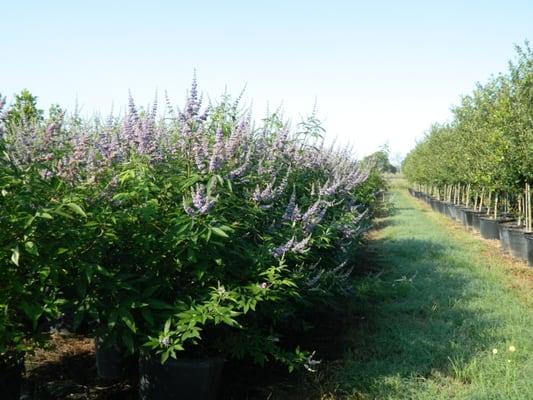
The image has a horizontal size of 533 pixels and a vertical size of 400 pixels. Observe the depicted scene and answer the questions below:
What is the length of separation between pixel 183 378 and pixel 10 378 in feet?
3.81

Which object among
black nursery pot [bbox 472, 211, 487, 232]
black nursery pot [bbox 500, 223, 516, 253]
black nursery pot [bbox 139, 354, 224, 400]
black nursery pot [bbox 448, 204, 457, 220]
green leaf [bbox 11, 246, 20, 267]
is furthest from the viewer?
black nursery pot [bbox 448, 204, 457, 220]

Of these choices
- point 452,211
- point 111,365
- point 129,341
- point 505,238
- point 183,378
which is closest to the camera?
point 129,341

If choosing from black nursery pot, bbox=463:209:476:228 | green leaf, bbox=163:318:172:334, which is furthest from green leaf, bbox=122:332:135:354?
black nursery pot, bbox=463:209:476:228

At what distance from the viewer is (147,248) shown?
3.67 metres

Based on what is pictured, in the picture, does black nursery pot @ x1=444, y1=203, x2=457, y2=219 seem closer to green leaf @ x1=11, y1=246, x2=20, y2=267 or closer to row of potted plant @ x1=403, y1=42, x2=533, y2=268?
row of potted plant @ x1=403, y1=42, x2=533, y2=268

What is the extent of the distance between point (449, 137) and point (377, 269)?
637 inches

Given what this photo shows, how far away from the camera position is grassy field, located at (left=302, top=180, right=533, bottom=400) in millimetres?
4344

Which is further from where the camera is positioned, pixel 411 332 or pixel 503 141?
pixel 503 141

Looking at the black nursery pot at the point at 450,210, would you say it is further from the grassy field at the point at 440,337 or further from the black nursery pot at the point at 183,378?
the black nursery pot at the point at 183,378

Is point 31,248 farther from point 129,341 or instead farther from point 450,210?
point 450,210

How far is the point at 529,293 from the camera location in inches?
309

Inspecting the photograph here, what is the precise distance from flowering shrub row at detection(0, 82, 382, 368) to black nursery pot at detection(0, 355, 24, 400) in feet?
0.41

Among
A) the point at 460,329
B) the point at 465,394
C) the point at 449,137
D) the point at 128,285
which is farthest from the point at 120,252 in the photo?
the point at 449,137

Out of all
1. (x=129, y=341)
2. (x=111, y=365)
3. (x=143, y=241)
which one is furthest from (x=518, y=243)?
(x=129, y=341)
